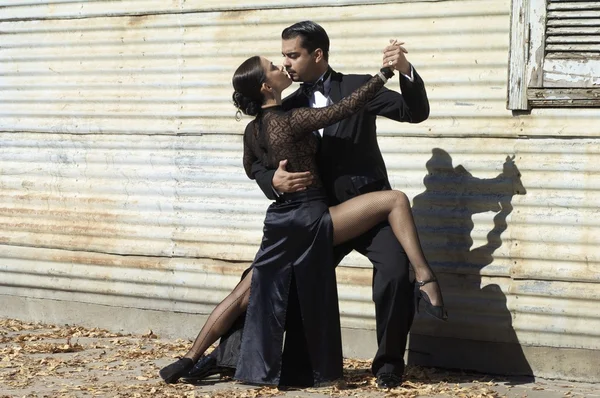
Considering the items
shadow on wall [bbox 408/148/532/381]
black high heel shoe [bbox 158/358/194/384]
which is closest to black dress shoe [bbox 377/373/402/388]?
shadow on wall [bbox 408/148/532/381]

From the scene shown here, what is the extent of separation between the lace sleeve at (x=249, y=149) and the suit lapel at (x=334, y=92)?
0.45 m

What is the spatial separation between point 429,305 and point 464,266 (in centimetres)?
69

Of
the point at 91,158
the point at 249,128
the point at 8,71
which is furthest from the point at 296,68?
the point at 8,71

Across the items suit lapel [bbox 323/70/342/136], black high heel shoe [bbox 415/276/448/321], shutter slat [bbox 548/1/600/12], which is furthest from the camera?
suit lapel [bbox 323/70/342/136]

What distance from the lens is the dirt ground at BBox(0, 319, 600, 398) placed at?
642cm

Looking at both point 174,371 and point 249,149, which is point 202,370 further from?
point 249,149

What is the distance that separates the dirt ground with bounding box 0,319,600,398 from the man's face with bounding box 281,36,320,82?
183 centimetres

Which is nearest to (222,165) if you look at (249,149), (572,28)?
(249,149)

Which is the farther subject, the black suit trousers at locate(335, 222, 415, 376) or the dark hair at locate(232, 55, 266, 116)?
the dark hair at locate(232, 55, 266, 116)

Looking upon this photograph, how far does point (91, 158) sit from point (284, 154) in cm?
239

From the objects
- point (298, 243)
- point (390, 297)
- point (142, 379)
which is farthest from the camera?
point (142, 379)

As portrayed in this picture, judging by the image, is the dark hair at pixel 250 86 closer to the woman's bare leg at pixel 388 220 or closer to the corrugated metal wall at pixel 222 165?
the woman's bare leg at pixel 388 220

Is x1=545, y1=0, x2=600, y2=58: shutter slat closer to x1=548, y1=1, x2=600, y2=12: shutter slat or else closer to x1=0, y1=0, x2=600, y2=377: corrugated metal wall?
x1=548, y1=1, x2=600, y2=12: shutter slat

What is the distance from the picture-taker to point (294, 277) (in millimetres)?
6531
